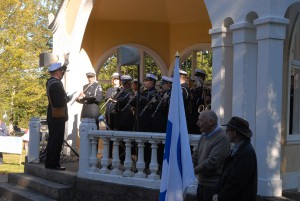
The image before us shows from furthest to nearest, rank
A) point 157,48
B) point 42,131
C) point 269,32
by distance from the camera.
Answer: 1. point 157,48
2. point 42,131
3. point 269,32

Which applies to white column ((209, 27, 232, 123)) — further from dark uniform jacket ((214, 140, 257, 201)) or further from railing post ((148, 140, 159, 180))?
dark uniform jacket ((214, 140, 257, 201))

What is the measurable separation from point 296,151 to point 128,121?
337 cm

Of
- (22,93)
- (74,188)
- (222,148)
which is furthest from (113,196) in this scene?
(22,93)

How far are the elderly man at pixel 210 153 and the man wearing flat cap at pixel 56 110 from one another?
4.67m

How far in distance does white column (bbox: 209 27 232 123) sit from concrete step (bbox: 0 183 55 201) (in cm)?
354

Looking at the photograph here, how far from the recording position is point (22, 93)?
27.2 m

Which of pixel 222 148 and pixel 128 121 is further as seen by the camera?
pixel 128 121

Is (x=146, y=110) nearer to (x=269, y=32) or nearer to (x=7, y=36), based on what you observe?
(x=269, y=32)

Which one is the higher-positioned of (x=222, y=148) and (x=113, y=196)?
(x=222, y=148)

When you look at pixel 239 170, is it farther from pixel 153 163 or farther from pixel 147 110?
pixel 147 110

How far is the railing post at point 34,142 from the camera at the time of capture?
11.4 metres

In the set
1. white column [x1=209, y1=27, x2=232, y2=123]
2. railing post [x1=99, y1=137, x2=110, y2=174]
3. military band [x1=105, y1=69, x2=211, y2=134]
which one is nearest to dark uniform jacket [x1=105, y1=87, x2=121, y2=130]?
military band [x1=105, y1=69, x2=211, y2=134]

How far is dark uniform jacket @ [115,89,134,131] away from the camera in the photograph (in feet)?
33.4

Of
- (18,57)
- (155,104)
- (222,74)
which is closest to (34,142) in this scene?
(155,104)
